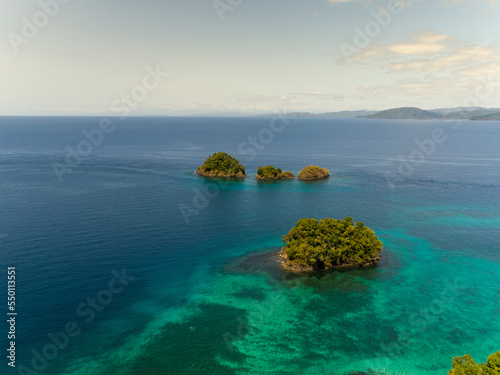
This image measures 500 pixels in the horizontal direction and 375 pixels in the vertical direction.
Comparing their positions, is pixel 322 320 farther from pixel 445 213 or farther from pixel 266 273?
pixel 445 213

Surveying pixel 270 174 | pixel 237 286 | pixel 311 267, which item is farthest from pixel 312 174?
pixel 237 286

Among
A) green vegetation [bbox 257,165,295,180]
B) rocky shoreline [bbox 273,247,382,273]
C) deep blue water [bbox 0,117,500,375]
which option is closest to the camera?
deep blue water [bbox 0,117,500,375]

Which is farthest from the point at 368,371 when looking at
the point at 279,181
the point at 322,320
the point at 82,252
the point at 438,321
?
the point at 279,181

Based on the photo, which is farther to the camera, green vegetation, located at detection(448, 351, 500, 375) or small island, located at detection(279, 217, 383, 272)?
small island, located at detection(279, 217, 383, 272)

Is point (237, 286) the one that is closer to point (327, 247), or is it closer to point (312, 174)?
point (327, 247)

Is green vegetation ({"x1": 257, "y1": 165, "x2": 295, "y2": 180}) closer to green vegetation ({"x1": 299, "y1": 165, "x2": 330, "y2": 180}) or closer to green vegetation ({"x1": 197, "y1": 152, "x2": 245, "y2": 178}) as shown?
green vegetation ({"x1": 299, "y1": 165, "x2": 330, "y2": 180})

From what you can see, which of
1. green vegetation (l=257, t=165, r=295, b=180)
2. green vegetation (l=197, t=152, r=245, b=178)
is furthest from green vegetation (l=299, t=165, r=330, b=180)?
green vegetation (l=197, t=152, r=245, b=178)

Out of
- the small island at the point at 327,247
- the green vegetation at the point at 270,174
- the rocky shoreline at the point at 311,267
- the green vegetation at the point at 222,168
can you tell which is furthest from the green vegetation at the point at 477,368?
the green vegetation at the point at 222,168

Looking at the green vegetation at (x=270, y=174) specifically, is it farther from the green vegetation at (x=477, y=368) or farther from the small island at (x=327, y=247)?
the green vegetation at (x=477, y=368)

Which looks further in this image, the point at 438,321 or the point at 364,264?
the point at 364,264
